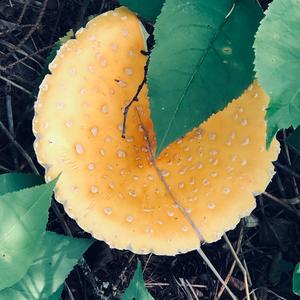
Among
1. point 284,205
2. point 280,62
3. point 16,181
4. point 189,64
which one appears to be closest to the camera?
point 280,62

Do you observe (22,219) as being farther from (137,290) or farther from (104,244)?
(104,244)

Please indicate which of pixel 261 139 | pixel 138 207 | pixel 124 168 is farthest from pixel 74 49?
pixel 261 139

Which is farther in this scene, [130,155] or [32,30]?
[32,30]

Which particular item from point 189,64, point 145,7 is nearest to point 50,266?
point 189,64

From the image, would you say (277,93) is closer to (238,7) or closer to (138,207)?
(238,7)

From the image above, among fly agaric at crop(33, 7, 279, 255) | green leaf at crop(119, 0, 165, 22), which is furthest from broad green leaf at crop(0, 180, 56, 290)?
green leaf at crop(119, 0, 165, 22)

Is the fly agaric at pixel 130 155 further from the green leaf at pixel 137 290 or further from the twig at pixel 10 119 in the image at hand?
the twig at pixel 10 119

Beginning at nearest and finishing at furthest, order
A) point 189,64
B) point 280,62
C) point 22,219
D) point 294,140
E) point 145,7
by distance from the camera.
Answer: point 280,62 → point 22,219 → point 189,64 → point 145,7 → point 294,140
